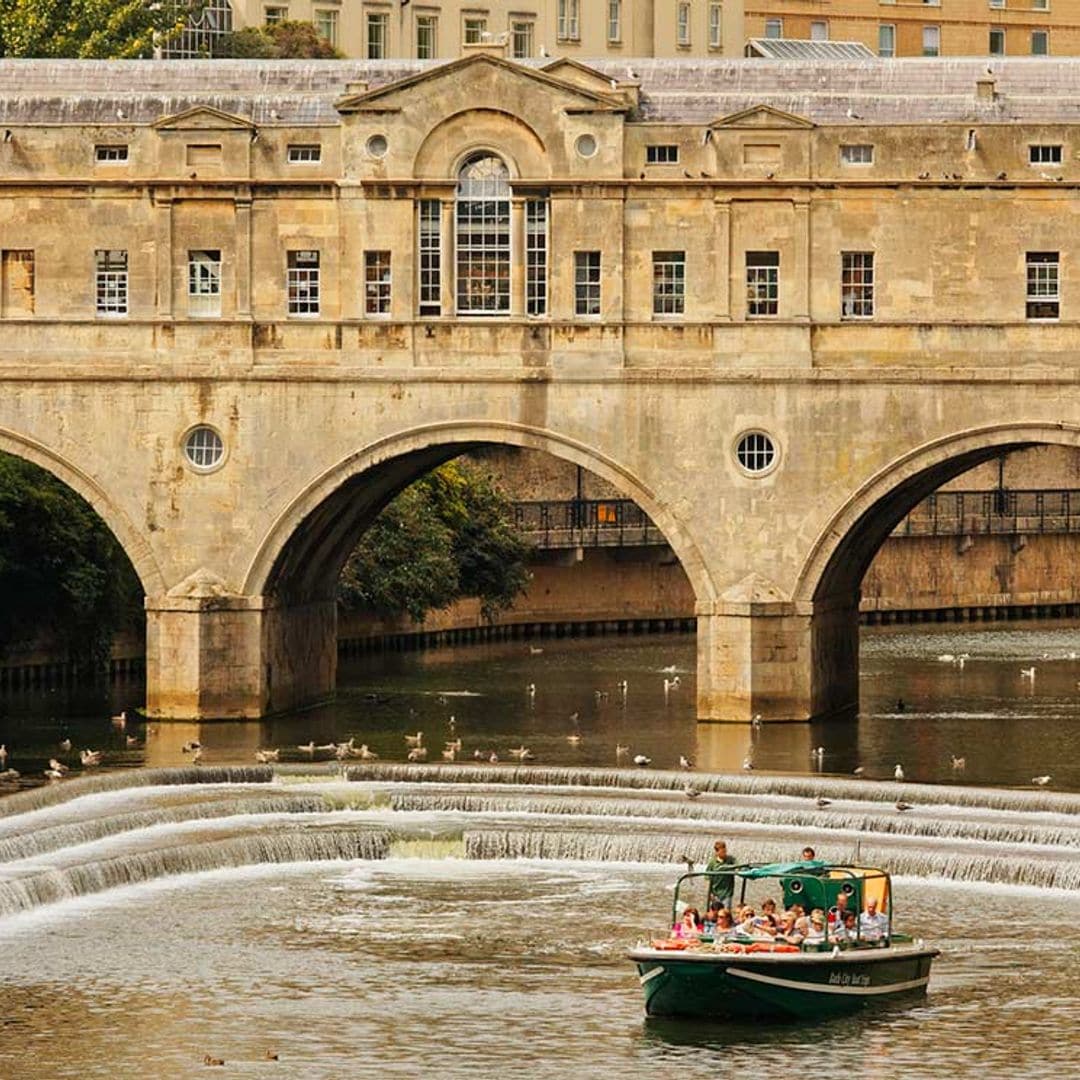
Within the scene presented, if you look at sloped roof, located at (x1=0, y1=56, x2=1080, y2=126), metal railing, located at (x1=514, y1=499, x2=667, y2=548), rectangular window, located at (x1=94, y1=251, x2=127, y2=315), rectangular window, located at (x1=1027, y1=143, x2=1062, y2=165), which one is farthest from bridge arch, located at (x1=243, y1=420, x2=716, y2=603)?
metal railing, located at (x1=514, y1=499, x2=667, y2=548)

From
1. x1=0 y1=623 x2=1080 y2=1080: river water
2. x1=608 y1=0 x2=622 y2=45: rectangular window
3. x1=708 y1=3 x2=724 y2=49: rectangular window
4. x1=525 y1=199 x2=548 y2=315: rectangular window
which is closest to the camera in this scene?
x1=0 y1=623 x2=1080 y2=1080: river water

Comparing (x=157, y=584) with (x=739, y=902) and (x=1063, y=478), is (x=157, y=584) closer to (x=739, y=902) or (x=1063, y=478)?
(x=739, y=902)

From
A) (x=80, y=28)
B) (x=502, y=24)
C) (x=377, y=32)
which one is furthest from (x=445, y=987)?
(x=502, y=24)

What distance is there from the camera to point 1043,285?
246ft

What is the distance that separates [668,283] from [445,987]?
28.5 meters

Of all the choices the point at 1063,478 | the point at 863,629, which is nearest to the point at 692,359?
the point at 863,629

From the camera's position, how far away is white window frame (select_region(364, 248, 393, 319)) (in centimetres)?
7675

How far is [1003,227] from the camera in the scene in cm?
7462

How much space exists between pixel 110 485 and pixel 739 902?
2756cm

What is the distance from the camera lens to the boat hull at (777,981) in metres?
48.6

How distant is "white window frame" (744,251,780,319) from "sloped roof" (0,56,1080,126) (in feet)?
9.99

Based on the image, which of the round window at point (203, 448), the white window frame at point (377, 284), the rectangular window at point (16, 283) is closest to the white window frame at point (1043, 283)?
the white window frame at point (377, 284)

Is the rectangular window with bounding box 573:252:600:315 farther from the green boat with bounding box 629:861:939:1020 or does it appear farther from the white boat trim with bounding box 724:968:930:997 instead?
the white boat trim with bounding box 724:968:930:997

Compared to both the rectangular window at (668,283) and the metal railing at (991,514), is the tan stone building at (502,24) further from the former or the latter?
the rectangular window at (668,283)
